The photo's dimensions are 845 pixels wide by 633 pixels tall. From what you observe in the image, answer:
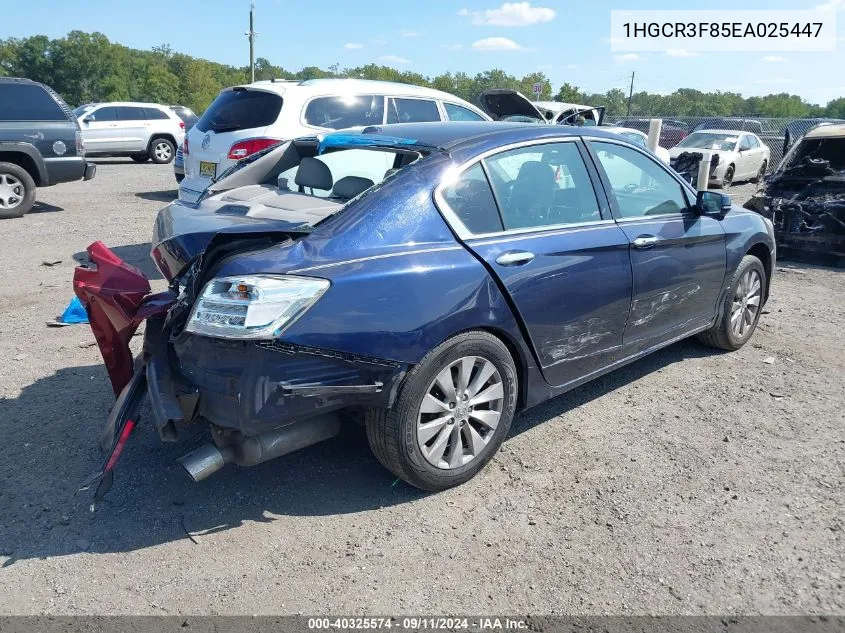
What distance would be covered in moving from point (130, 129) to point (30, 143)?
1032 cm

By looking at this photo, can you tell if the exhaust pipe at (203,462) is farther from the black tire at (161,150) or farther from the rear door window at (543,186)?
the black tire at (161,150)

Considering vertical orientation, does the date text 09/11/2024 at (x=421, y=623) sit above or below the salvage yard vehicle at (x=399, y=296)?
below

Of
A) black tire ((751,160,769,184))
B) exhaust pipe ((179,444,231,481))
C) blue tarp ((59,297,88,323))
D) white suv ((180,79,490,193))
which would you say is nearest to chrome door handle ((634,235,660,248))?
A: exhaust pipe ((179,444,231,481))

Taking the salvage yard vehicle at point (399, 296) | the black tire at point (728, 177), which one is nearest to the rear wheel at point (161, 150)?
the black tire at point (728, 177)

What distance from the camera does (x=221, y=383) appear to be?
2834mm

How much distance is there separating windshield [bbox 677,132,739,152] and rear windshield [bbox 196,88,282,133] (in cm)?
1345

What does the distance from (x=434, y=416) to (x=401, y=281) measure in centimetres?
67

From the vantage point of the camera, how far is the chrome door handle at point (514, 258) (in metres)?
3.33

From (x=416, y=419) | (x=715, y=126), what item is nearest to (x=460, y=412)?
(x=416, y=419)

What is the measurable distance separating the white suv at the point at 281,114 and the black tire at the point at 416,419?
4934 mm

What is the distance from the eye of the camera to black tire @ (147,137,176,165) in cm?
2034

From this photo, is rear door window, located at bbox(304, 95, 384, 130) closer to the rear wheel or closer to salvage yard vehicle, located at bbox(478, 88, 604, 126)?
salvage yard vehicle, located at bbox(478, 88, 604, 126)

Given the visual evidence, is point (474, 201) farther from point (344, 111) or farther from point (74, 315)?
point (344, 111)

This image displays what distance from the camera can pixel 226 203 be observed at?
388 cm
